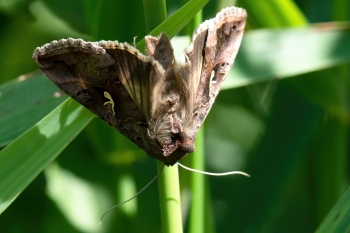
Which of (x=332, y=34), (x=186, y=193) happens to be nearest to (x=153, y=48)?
(x=332, y=34)

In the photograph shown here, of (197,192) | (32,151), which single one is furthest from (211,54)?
(32,151)

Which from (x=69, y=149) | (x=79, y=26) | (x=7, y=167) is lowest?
(x=69, y=149)

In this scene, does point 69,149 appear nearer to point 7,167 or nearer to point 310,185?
point 7,167

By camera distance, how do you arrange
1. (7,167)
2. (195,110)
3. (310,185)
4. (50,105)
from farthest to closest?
(310,185)
(50,105)
(195,110)
(7,167)

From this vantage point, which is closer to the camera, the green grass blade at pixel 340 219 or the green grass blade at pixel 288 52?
the green grass blade at pixel 340 219

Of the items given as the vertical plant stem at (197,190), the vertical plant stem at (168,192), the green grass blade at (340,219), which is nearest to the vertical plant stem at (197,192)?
the vertical plant stem at (197,190)

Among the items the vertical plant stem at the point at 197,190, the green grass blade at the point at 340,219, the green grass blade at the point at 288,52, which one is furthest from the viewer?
the green grass blade at the point at 288,52

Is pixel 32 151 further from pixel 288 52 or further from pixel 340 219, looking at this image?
pixel 288 52

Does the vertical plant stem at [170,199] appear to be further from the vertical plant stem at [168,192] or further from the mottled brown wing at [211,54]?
the mottled brown wing at [211,54]
